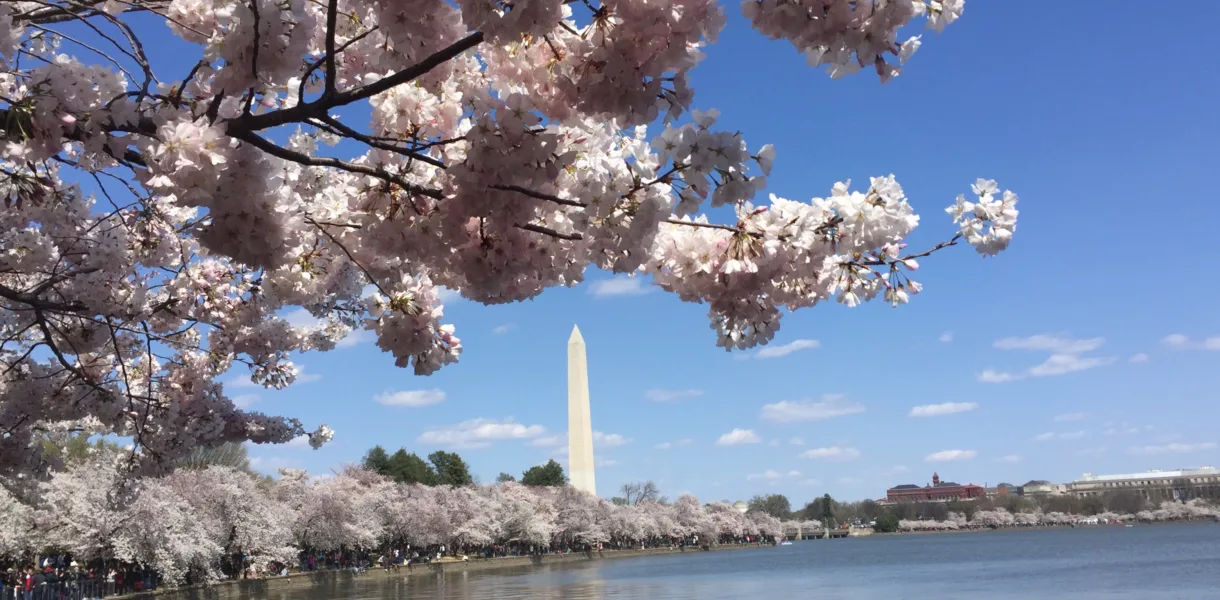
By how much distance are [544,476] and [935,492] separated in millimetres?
115886

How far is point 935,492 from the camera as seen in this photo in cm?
16650

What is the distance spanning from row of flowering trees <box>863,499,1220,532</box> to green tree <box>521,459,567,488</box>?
70.1 m

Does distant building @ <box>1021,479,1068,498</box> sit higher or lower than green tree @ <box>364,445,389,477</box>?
lower

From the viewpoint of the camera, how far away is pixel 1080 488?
485ft

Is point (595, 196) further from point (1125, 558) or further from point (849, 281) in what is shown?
point (1125, 558)

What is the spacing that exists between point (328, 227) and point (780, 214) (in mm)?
1937

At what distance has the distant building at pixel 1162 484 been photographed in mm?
126125

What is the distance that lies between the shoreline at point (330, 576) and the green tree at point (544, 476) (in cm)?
1604

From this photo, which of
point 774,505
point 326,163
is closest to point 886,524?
point 774,505

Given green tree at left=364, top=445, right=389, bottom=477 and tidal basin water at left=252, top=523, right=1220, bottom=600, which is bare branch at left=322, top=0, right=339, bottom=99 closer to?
tidal basin water at left=252, top=523, right=1220, bottom=600

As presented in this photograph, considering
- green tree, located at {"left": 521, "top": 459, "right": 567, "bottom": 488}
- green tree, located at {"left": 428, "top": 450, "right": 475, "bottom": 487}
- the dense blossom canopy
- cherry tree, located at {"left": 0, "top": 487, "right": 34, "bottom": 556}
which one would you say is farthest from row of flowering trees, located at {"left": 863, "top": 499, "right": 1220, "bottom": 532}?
the dense blossom canopy

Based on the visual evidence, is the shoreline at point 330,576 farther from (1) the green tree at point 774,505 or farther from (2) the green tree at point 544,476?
(1) the green tree at point 774,505

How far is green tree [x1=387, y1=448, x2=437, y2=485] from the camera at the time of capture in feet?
209

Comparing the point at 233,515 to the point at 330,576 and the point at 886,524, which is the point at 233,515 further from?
the point at 886,524
